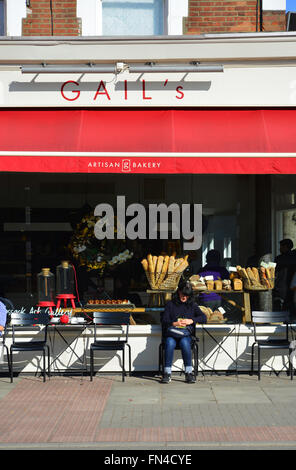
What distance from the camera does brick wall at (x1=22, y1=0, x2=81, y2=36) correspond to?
11977 millimetres

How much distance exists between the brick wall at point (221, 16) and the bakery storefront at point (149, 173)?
2.82 feet

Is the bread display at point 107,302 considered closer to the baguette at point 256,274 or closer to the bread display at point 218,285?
the bread display at point 218,285

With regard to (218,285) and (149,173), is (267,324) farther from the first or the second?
(149,173)

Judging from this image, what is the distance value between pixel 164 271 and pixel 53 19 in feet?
15.8

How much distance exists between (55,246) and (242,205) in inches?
134

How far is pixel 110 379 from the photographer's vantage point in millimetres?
10828

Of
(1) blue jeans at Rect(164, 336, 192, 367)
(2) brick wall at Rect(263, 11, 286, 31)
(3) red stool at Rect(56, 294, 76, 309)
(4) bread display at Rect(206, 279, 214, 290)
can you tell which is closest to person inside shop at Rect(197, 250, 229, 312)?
(4) bread display at Rect(206, 279, 214, 290)

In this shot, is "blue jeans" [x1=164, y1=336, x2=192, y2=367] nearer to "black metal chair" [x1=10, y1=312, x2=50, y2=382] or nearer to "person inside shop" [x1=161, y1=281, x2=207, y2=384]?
"person inside shop" [x1=161, y1=281, x2=207, y2=384]

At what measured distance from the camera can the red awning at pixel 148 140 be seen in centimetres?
1060

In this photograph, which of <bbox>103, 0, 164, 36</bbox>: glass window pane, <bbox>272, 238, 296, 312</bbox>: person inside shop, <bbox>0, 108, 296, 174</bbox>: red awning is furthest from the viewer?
<bbox>103, 0, 164, 36</bbox>: glass window pane

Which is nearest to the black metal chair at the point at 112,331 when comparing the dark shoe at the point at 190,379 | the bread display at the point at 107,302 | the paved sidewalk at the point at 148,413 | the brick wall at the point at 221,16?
the bread display at the point at 107,302
